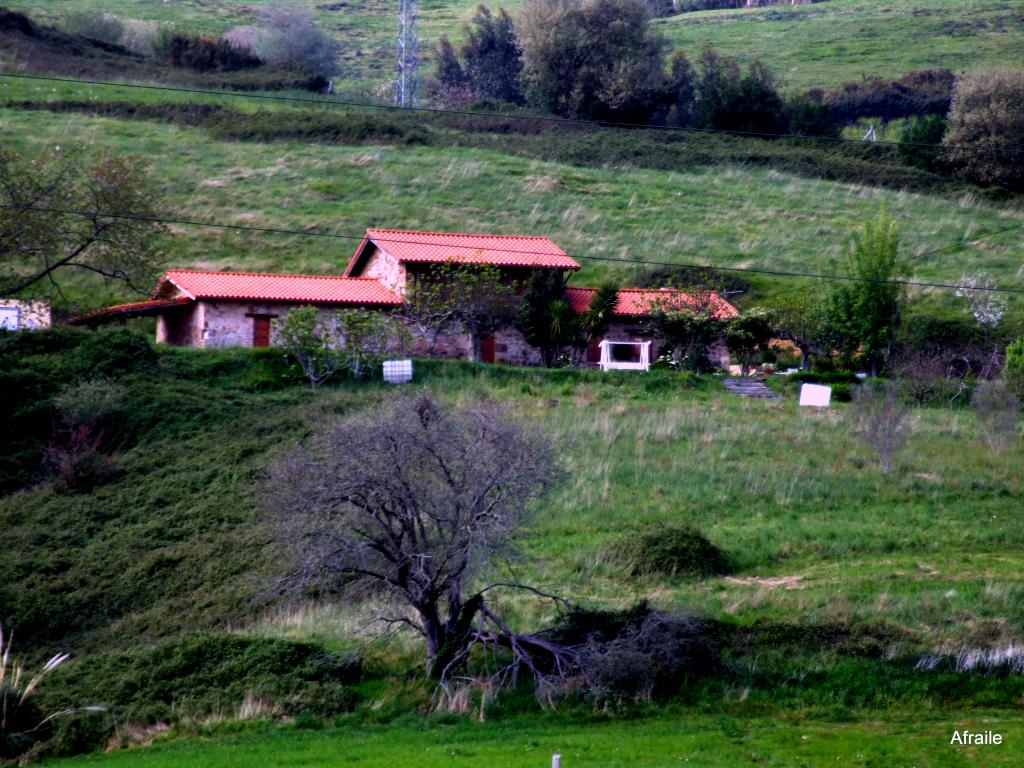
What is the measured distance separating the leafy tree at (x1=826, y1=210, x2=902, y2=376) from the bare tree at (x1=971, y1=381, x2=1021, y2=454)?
388 inches

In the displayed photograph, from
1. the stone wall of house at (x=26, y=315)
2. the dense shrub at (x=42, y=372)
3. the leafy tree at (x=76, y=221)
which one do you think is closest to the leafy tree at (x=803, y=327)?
the dense shrub at (x=42, y=372)

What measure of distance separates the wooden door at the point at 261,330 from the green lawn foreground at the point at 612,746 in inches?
899

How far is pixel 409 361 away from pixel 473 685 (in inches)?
683

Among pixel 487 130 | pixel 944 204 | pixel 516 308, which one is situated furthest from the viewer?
pixel 487 130

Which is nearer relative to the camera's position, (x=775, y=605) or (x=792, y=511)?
(x=775, y=605)

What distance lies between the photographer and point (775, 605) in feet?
62.3

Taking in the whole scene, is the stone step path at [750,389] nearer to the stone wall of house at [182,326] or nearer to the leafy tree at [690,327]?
the leafy tree at [690,327]

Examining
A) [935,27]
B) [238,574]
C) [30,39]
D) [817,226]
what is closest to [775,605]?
[238,574]

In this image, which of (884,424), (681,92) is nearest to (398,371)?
(884,424)

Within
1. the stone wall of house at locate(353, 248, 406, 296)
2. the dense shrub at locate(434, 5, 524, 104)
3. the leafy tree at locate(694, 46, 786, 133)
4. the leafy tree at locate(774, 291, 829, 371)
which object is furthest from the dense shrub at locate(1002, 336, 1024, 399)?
the dense shrub at locate(434, 5, 524, 104)

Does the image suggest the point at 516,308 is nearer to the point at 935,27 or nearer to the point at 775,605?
the point at 775,605

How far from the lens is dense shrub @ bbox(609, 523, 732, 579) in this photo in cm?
2077

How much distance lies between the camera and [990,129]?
6384 cm

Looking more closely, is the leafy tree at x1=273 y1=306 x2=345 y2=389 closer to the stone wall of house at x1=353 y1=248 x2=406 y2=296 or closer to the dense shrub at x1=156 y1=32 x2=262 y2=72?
the stone wall of house at x1=353 y1=248 x2=406 y2=296
